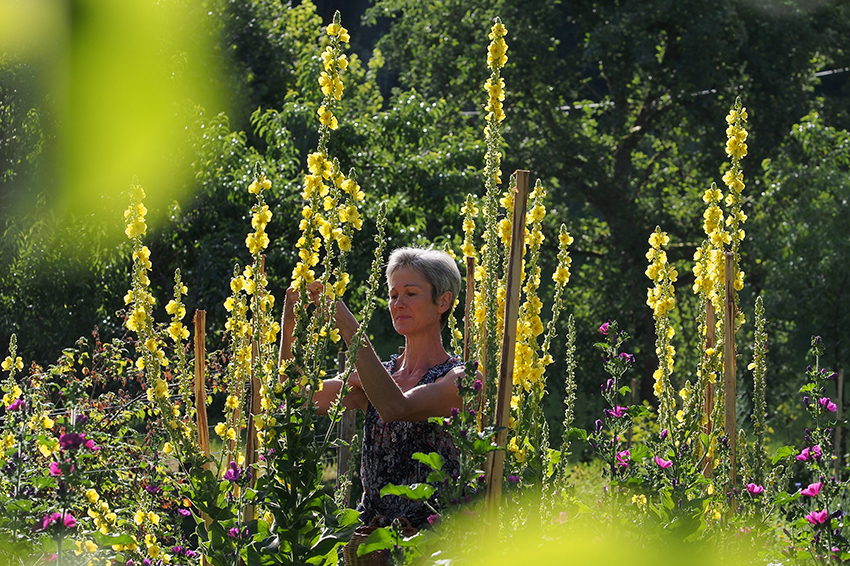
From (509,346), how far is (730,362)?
48.2 inches

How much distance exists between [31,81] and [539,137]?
719cm

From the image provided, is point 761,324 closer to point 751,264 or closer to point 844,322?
point 844,322

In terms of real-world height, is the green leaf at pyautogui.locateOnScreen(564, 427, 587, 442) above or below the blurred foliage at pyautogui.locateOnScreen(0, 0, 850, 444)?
below

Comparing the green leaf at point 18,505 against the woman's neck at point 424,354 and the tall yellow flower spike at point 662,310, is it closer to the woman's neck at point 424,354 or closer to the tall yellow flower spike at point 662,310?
the woman's neck at point 424,354

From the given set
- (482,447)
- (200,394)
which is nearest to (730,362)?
(482,447)

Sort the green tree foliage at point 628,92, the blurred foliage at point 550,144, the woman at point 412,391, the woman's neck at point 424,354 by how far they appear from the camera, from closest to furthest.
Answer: the woman at point 412,391 < the woman's neck at point 424,354 < the blurred foliage at point 550,144 < the green tree foliage at point 628,92

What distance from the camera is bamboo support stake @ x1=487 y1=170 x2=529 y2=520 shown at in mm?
1849

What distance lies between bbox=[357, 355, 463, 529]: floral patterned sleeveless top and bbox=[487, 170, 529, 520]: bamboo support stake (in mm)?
754

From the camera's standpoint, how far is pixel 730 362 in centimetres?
282

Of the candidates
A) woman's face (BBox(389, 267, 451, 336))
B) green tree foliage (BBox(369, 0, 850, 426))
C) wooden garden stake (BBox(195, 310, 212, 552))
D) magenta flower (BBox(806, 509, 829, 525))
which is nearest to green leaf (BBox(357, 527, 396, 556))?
wooden garden stake (BBox(195, 310, 212, 552))

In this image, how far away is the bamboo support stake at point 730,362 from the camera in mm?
2713

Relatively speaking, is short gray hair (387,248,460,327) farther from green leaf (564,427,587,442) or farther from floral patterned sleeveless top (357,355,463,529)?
green leaf (564,427,587,442)

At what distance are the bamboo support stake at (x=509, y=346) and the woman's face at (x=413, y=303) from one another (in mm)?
855

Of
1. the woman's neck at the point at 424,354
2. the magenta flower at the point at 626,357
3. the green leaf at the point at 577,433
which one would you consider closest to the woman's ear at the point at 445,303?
the woman's neck at the point at 424,354
